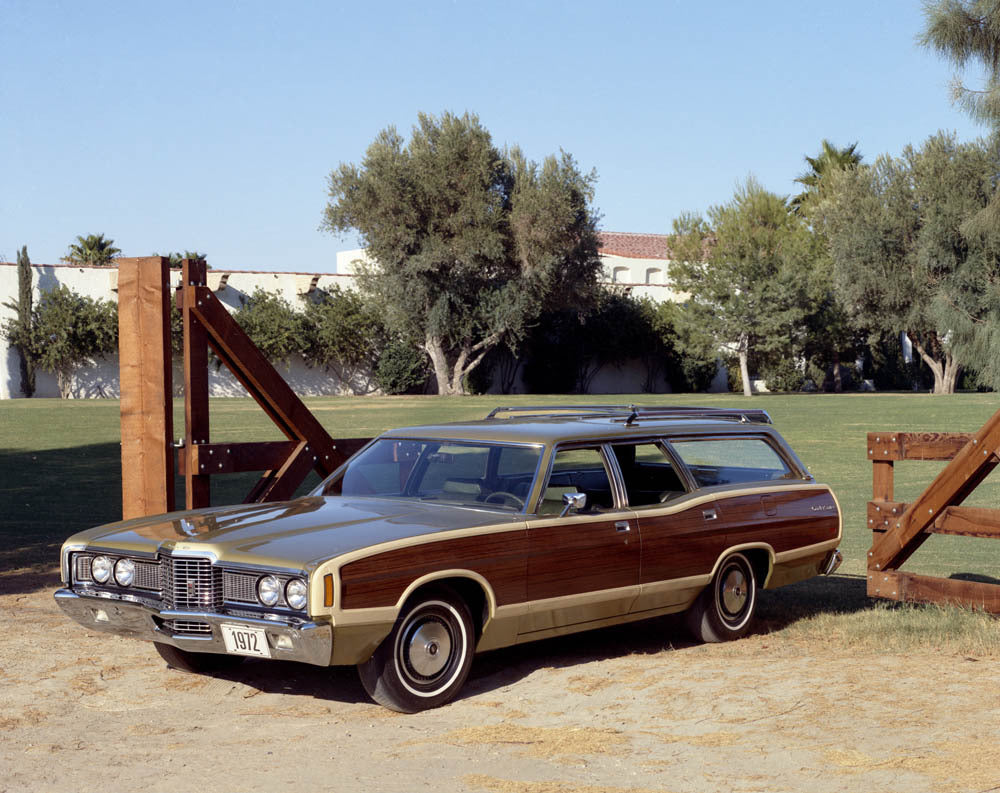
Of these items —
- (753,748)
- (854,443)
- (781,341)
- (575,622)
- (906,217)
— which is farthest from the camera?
(781,341)

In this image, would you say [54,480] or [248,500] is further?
[54,480]

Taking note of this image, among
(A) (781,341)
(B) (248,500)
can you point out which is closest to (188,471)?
(B) (248,500)

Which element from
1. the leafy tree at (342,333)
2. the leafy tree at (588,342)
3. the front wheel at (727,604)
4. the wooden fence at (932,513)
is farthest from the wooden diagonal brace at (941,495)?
the leafy tree at (588,342)

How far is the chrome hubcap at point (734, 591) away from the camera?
784 cm

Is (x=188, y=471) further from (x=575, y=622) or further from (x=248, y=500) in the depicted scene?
(x=575, y=622)

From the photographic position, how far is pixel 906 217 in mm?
46750

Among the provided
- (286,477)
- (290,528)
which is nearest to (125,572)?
(290,528)

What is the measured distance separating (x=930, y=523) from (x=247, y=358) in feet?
16.1

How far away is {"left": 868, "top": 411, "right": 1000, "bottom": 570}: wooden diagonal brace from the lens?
7.71 meters

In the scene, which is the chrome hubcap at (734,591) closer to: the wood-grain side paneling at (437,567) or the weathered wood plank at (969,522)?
the weathered wood plank at (969,522)

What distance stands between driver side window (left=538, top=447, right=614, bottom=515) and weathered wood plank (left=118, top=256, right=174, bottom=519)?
2983 millimetres

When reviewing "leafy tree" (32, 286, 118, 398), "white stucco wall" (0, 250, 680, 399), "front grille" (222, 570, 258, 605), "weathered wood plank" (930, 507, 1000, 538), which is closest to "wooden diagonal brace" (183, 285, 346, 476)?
"front grille" (222, 570, 258, 605)

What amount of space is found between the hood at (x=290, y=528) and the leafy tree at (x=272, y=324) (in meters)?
43.6

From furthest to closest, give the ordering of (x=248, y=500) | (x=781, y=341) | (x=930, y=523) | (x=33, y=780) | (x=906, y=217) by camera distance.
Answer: (x=781, y=341)
(x=906, y=217)
(x=248, y=500)
(x=930, y=523)
(x=33, y=780)
